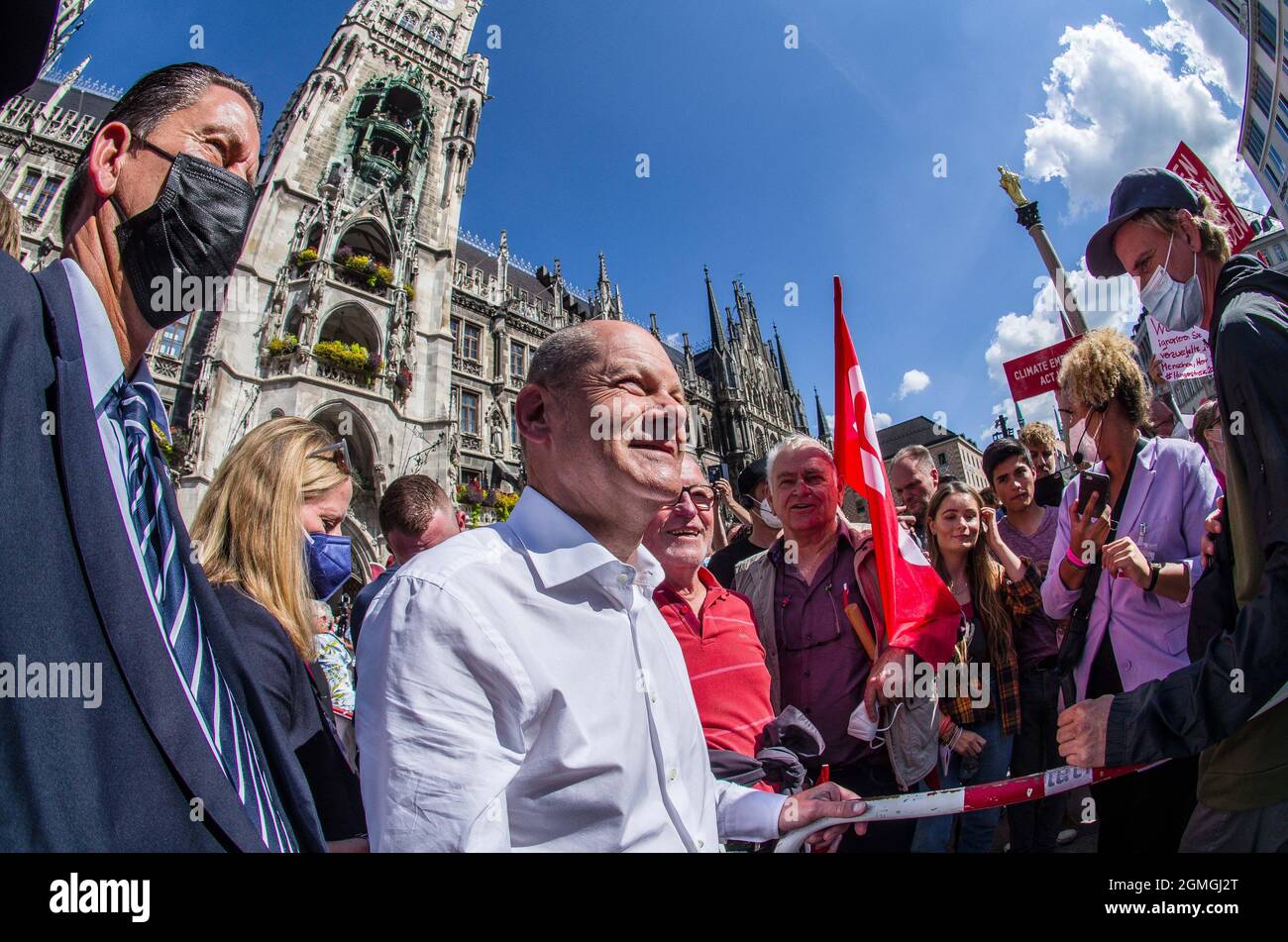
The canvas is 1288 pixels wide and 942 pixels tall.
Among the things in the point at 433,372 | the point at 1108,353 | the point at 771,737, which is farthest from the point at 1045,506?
the point at 433,372

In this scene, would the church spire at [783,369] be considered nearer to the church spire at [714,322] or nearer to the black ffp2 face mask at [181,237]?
the church spire at [714,322]

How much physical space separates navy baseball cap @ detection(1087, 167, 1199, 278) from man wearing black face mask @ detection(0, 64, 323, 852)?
10.7 ft

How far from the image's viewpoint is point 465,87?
27500mm

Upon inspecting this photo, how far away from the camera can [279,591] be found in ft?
6.76

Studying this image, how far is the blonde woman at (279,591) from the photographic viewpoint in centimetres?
191

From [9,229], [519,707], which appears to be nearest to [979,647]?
[519,707]

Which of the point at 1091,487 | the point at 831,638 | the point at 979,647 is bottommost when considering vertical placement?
the point at 979,647

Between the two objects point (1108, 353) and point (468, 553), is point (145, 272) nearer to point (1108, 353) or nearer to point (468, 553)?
point (468, 553)

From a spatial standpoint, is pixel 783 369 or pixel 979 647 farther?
pixel 783 369

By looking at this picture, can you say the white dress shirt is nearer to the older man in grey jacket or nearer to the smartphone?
the older man in grey jacket

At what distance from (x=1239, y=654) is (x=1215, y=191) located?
9.38 meters

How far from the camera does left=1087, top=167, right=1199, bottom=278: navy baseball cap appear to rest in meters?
2.34

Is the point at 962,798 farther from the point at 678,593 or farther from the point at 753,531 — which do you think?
the point at 753,531
